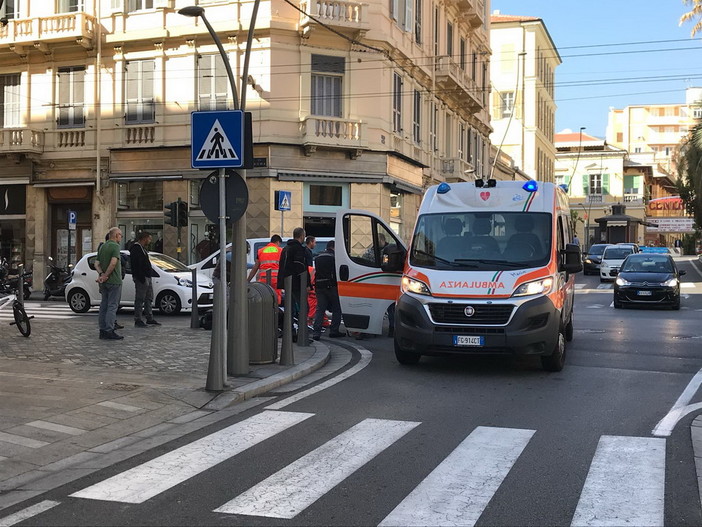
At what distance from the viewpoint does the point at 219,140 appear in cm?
889

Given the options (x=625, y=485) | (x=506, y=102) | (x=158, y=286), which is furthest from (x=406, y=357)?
(x=506, y=102)

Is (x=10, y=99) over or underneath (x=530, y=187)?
over

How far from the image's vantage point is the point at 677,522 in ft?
15.8

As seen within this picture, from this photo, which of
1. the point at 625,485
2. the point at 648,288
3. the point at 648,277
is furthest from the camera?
the point at 648,277

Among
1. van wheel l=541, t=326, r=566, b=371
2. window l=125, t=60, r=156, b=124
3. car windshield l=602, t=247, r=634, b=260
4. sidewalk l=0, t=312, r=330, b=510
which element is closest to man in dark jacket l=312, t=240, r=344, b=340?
sidewalk l=0, t=312, r=330, b=510

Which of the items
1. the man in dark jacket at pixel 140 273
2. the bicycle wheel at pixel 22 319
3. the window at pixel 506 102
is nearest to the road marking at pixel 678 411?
the man in dark jacket at pixel 140 273

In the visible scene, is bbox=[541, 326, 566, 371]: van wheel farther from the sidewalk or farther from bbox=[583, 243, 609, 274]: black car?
bbox=[583, 243, 609, 274]: black car

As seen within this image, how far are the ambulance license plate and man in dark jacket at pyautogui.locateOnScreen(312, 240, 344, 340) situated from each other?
14.2ft

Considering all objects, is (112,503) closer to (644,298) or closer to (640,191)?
(644,298)

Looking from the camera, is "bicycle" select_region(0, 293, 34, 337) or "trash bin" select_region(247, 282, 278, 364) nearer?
"trash bin" select_region(247, 282, 278, 364)

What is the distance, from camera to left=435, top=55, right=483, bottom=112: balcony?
34.8m

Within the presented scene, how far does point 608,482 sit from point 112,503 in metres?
3.25

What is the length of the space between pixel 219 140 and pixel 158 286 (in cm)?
1057

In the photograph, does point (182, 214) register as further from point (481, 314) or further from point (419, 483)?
point (419, 483)
